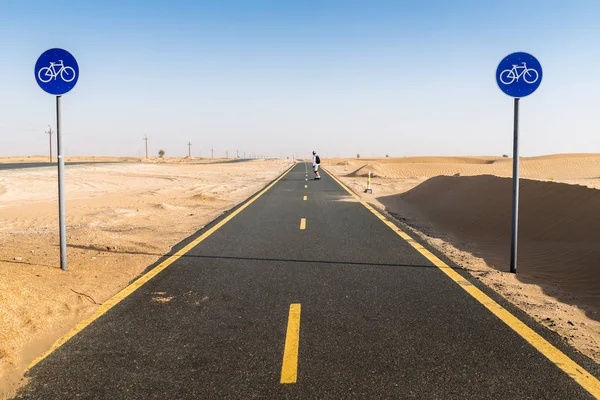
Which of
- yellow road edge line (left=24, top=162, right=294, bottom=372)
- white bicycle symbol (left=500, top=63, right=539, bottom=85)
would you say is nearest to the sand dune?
white bicycle symbol (left=500, top=63, right=539, bottom=85)

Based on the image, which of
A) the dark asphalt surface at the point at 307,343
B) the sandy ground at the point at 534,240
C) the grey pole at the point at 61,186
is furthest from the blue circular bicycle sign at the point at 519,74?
the grey pole at the point at 61,186

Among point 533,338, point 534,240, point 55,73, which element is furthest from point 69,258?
point 534,240

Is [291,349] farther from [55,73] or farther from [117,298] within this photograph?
[55,73]

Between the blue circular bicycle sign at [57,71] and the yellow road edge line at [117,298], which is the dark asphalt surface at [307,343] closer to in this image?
the yellow road edge line at [117,298]

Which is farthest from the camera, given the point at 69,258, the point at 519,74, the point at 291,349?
the point at 69,258

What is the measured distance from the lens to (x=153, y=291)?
228 inches

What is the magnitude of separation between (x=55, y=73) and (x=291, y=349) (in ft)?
17.7

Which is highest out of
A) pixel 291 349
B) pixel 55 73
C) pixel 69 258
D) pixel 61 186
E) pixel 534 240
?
pixel 55 73

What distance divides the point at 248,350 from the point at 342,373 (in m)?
0.97

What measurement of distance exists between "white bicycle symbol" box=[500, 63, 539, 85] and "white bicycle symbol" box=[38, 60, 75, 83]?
6690mm

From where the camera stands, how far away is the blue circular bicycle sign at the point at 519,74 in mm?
6410

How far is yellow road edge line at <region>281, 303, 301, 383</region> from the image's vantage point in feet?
11.5

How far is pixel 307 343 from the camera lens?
4.11 m

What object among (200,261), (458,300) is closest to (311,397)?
(458,300)
